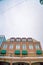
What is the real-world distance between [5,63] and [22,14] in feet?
9.25

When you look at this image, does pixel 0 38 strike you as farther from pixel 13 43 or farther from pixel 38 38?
pixel 38 38

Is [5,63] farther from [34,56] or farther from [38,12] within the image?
[38,12]

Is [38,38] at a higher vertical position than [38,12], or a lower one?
lower

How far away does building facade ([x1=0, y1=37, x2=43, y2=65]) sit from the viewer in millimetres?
7227

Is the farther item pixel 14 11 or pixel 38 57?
pixel 14 11

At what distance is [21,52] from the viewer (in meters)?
7.25

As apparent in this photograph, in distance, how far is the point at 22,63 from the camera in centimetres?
744

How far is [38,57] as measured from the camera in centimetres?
723

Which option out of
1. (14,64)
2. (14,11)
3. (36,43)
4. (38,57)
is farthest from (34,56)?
(14,11)

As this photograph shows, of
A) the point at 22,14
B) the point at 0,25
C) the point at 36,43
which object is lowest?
the point at 36,43

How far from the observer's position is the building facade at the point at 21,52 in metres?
7.23

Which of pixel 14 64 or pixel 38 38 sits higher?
pixel 38 38

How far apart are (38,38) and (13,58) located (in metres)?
1.68

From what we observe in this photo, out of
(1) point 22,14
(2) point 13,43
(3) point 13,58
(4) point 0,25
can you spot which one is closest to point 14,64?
(3) point 13,58
